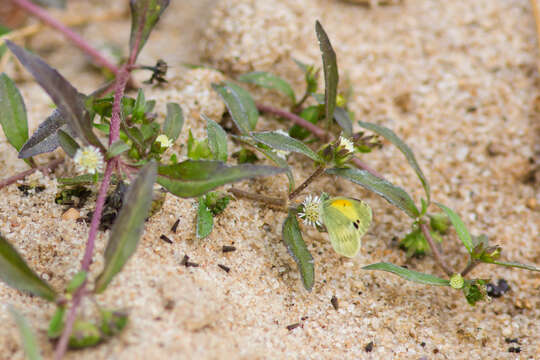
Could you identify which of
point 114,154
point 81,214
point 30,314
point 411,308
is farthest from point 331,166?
point 30,314

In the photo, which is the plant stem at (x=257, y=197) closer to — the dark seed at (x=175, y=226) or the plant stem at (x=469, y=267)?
the dark seed at (x=175, y=226)

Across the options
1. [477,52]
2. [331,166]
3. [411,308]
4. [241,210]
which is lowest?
[411,308]

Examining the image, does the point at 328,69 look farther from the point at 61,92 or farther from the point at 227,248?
the point at 61,92

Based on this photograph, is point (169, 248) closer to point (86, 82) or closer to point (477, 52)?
point (86, 82)

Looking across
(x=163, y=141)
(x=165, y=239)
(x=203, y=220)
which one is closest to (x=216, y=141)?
(x=163, y=141)

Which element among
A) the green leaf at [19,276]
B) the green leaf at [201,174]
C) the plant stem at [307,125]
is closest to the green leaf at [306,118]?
the plant stem at [307,125]

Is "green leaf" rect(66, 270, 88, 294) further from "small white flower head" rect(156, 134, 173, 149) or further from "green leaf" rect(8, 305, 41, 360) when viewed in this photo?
"small white flower head" rect(156, 134, 173, 149)

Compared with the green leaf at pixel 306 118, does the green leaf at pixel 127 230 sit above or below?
below
